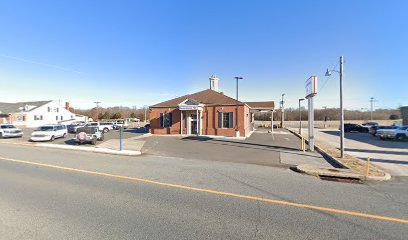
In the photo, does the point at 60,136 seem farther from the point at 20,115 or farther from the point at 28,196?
the point at 20,115

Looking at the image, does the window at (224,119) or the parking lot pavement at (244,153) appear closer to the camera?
the parking lot pavement at (244,153)

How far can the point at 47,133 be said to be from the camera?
20.6 metres

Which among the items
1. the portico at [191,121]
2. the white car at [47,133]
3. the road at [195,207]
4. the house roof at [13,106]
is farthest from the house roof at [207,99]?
the house roof at [13,106]

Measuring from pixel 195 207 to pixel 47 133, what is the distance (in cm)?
2175

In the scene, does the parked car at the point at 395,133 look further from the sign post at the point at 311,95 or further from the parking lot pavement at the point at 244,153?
the sign post at the point at 311,95

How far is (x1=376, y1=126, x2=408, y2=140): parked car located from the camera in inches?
875

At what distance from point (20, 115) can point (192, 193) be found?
5801cm

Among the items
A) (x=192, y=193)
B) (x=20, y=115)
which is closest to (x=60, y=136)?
(x=192, y=193)

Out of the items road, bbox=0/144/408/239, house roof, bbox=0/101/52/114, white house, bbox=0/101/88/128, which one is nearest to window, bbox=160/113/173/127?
road, bbox=0/144/408/239

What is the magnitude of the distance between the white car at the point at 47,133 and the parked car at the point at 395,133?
34.4 m

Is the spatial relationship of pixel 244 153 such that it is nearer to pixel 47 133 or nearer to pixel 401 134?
pixel 47 133

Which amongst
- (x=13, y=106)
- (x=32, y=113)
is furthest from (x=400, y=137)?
(x=13, y=106)

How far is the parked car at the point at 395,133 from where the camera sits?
72.9 ft

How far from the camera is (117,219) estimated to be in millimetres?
4176
